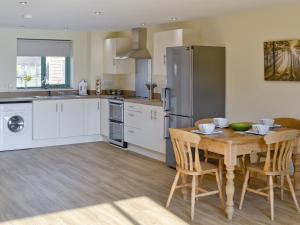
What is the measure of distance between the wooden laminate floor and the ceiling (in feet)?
7.46

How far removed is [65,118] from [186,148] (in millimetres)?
4304

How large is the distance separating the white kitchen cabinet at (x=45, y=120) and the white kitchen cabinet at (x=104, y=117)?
0.92 meters

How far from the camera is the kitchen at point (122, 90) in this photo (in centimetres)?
584

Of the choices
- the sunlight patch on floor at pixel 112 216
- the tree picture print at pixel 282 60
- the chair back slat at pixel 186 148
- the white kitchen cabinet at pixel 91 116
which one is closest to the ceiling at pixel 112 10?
the tree picture print at pixel 282 60

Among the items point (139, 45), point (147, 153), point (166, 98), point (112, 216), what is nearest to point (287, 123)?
point (166, 98)

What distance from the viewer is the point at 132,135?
757cm

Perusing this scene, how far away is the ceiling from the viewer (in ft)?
16.4

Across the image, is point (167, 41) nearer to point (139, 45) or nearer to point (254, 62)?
point (139, 45)

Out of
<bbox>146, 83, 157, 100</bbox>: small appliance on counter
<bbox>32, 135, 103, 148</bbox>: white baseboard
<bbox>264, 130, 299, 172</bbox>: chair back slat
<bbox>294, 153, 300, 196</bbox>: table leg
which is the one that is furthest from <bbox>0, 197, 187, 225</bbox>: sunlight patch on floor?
<bbox>32, 135, 103, 148</bbox>: white baseboard

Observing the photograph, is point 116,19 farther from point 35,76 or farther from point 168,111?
point 35,76

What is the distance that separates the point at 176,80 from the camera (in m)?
6.12

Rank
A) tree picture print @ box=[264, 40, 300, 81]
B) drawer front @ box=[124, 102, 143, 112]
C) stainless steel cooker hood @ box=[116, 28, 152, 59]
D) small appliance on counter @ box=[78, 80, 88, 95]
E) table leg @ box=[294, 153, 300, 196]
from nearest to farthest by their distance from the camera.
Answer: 1. table leg @ box=[294, 153, 300, 196]
2. tree picture print @ box=[264, 40, 300, 81]
3. drawer front @ box=[124, 102, 143, 112]
4. stainless steel cooker hood @ box=[116, 28, 152, 59]
5. small appliance on counter @ box=[78, 80, 88, 95]

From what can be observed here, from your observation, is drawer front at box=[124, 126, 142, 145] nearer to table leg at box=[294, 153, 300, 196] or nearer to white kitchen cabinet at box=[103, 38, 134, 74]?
white kitchen cabinet at box=[103, 38, 134, 74]

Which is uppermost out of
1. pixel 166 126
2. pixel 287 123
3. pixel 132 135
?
pixel 287 123
